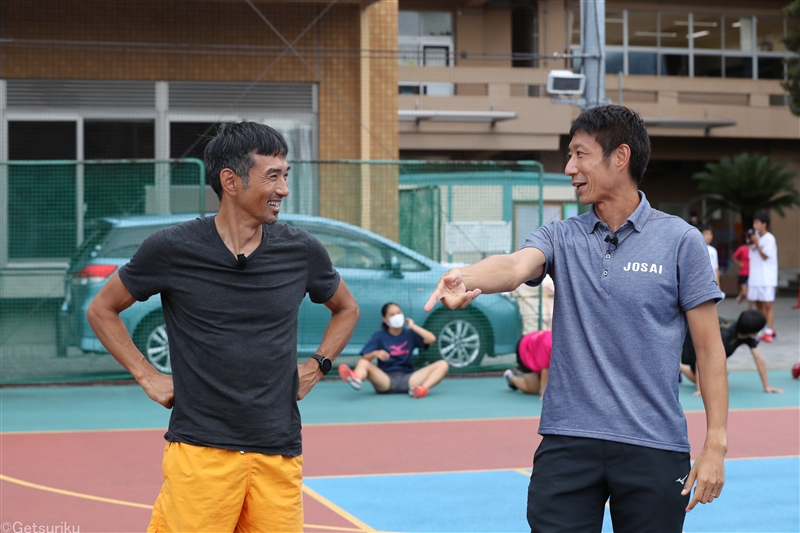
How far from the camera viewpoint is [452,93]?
88.9 ft

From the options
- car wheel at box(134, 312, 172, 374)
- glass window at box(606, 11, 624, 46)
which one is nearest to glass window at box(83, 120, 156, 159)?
car wheel at box(134, 312, 172, 374)

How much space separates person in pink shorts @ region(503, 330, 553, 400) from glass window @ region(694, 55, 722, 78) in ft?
76.9

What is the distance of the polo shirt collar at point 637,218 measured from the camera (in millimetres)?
3324

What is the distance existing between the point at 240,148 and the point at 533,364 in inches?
304

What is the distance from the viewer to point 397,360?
11414 mm

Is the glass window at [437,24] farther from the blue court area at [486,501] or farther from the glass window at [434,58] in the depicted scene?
the blue court area at [486,501]

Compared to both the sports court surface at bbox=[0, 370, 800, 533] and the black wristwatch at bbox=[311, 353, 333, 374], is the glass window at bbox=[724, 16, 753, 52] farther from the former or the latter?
the black wristwatch at bbox=[311, 353, 333, 374]

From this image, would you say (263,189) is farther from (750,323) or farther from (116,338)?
(750,323)

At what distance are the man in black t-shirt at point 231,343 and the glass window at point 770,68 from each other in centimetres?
3235

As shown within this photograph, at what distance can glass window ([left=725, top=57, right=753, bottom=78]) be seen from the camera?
3266cm

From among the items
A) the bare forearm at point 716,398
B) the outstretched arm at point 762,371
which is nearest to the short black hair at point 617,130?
the bare forearm at point 716,398

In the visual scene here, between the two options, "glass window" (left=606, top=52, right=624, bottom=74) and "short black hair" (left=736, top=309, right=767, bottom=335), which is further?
"glass window" (left=606, top=52, right=624, bottom=74)

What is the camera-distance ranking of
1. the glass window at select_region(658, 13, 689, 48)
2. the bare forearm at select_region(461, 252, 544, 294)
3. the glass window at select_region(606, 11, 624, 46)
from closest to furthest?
the bare forearm at select_region(461, 252, 544, 294)
the glass window at select_region(606, 11, 624, 46)
the glass window at select_region(658, 13, 689, 48)

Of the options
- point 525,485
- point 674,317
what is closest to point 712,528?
point 525,485
